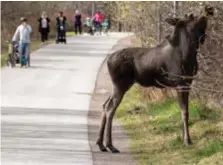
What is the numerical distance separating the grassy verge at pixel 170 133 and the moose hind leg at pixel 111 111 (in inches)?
16.1

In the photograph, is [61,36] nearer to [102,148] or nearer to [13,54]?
[13,54]

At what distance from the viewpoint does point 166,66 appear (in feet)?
40.4

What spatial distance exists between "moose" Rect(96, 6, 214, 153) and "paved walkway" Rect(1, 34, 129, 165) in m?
0.94

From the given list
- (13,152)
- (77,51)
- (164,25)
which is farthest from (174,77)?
(77,51)

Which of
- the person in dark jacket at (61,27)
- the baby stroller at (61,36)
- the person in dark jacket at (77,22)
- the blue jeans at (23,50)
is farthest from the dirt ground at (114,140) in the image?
the person in dark jacket at (77,22)

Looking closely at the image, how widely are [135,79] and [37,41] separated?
35.8 m

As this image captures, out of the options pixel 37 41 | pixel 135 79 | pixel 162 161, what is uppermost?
pixel 135 79

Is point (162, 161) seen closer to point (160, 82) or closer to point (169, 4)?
point (160, 82)

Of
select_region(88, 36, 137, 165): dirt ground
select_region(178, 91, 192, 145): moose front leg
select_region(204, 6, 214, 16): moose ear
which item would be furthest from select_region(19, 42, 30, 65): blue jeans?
select_region(204, 6, 214, 16): moose ear

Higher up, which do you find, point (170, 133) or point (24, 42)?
point (170, 133)

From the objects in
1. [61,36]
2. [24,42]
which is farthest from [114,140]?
[61,36]

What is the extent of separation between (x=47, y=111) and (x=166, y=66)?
5140mm

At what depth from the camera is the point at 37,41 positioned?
48.0 m

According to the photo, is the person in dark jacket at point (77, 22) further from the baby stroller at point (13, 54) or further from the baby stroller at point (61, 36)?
the baby stroller at point (13, 54)
